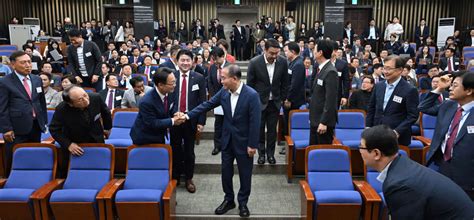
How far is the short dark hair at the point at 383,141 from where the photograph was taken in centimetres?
178

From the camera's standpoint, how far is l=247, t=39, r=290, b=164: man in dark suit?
422 centimetres

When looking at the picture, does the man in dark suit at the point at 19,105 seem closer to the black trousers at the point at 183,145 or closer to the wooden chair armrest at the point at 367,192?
the black trousers at the point at 183,145

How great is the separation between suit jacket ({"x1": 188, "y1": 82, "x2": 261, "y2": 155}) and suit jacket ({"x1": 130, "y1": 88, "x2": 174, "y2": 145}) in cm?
50

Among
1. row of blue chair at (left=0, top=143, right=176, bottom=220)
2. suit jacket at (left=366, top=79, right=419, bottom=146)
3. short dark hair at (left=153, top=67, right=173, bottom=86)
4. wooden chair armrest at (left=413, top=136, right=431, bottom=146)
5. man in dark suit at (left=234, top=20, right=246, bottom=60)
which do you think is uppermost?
man in dark suit at (left=234, top=20, right=246, bottom=60)

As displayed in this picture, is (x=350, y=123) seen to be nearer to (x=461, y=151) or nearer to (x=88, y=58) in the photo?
(x=461, y=151)

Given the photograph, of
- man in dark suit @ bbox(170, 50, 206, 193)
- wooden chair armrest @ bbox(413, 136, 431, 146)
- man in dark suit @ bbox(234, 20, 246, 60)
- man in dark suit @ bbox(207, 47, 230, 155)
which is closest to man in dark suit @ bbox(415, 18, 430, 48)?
man in dark suit @ bbox(234, 20, 246, 60)

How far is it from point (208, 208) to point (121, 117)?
1.66 m

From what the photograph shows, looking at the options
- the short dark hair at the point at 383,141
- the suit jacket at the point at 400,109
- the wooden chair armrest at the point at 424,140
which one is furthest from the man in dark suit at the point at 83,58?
the short dark hair at the point at 383,141

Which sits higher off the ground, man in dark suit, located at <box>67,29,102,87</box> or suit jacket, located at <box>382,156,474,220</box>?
man in dark suit, located at <box>67,29,102,87</box>

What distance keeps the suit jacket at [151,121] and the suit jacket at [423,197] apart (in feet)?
6.89

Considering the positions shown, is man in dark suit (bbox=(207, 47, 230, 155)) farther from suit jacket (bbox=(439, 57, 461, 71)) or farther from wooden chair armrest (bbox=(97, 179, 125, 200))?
suit jacket (bbox=(439, 57, 461, 71))

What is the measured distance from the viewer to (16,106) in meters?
3.72

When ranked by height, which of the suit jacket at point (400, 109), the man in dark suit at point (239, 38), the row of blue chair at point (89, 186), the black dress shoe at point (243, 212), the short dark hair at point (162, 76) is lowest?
the black dress shoe at point (243, 212)

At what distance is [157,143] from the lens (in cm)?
362
